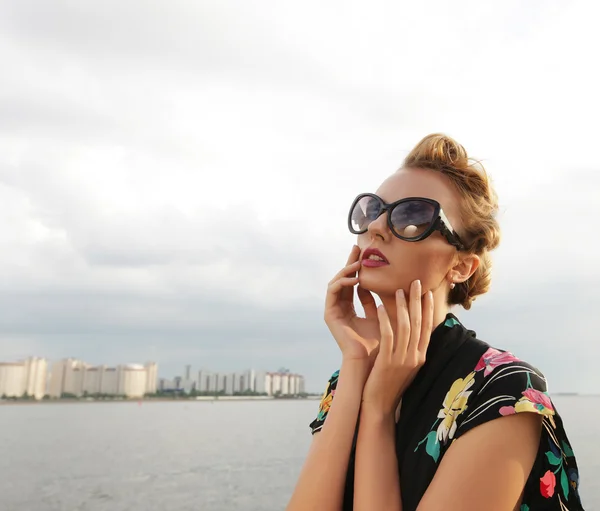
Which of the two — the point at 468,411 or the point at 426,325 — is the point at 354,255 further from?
the point at 468,411

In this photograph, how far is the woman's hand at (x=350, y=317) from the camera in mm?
2775

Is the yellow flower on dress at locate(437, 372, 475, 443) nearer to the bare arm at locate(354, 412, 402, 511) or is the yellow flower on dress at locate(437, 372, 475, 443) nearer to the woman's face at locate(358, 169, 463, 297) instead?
the bare arm at locate(354, 412, 402, 511)

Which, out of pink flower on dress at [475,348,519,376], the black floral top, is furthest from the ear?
pink flower on dress at [475,348,519,376]

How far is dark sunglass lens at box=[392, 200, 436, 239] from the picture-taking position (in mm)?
2674

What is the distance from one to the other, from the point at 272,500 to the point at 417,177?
33.1 m

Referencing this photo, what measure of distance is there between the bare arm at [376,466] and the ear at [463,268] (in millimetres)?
797

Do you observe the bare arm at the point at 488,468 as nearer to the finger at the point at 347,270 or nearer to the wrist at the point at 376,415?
the wrist at the point at 376,415

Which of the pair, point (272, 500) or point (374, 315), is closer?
point (374, 315)

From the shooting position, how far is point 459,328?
2.76 meters

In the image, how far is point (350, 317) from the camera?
3018 millimetres

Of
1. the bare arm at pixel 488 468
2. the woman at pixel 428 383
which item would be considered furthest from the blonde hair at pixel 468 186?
the bare arm at pixel 488 468

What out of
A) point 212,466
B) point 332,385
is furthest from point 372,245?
point 212,466

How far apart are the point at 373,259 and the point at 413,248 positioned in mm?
208

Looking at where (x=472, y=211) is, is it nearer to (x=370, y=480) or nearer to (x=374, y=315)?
(x=374, y=315)
